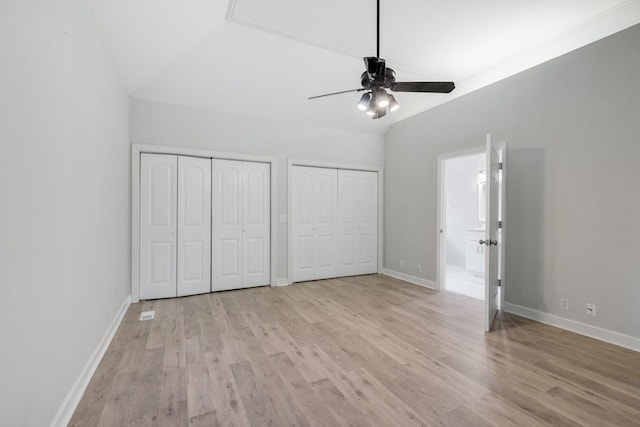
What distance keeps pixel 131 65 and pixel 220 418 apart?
3.54 meters

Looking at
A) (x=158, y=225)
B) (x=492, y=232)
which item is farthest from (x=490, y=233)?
(x=158, y=225)

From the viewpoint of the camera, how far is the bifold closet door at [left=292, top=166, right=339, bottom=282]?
492 cm

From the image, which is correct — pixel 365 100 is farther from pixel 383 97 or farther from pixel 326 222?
pixel 326 222

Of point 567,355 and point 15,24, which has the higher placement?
point 15,24

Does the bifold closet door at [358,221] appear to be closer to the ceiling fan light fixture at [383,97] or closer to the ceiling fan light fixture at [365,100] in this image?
the ceiling fan light fixture at [365,100]

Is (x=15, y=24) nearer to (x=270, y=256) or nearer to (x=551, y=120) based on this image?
(x=270, y=256)

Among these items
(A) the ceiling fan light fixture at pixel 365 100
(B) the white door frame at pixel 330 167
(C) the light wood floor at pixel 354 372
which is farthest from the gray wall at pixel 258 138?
(A) the ceiling fan light fixture at pixel 365 100

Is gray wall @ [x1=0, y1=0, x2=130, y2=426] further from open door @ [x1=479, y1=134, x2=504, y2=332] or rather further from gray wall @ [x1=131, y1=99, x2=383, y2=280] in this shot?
open door @ [x1=479, y1=134, x2=504, y2=332]

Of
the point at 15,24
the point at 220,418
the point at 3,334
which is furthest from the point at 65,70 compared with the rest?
the point at 220,418

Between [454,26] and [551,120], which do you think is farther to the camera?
[551,120]

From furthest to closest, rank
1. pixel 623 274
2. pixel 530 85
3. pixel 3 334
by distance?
pixel 530 85, pixel 623 274, pixel 3 334

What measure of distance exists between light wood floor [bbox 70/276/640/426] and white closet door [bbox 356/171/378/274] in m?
2.05

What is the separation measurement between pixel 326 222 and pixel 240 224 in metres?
1.57

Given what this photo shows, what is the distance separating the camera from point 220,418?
168 centimetres
